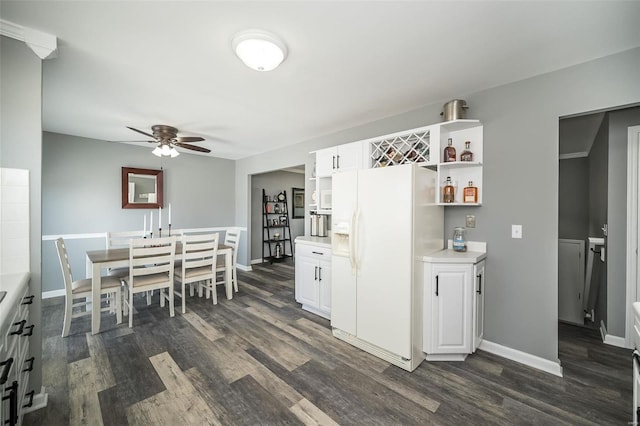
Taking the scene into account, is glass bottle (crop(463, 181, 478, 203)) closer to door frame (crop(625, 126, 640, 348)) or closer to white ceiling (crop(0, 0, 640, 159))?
white ceiling (crop(0, 0, 640, 159))

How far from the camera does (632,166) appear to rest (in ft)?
7.66

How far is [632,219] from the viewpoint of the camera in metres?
2.36

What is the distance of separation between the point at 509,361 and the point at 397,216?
1657 mm

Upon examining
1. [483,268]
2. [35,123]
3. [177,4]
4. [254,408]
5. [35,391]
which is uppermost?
[177,4]

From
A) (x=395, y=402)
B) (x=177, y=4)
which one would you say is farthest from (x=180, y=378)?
(x=177, y=4)

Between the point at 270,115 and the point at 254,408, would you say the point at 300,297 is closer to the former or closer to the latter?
the point at 254,408

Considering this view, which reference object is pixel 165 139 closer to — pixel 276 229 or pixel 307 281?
pixel 307 281

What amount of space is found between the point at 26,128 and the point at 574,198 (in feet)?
21.4

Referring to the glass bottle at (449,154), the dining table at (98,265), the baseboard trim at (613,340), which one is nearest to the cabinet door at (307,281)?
the dining table at (98,265)

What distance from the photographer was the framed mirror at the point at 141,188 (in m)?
4.47

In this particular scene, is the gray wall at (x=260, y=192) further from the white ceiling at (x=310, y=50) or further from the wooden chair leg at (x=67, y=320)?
the wooden chair leg at (x=67, y=320)

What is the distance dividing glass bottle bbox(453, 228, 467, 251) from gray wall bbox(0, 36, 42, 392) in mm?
3407

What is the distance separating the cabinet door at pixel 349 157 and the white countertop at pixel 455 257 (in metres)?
1.36

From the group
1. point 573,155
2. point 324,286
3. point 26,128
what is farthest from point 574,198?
point 26,128
